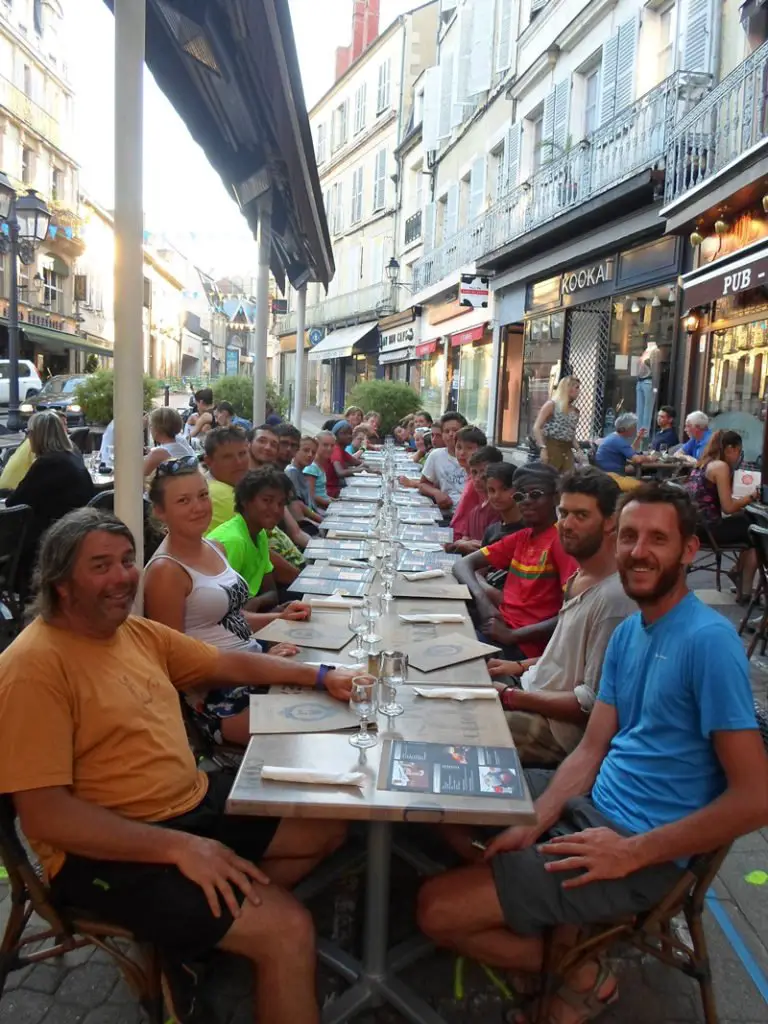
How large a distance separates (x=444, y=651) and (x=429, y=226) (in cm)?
2348

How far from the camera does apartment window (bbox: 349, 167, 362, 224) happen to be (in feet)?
106

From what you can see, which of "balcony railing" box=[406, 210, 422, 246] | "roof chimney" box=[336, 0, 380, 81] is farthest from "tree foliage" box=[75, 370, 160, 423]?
"roof chimney" box=[336, 0, 380, 81]

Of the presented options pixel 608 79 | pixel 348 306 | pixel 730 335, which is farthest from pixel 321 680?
pixel 348 306

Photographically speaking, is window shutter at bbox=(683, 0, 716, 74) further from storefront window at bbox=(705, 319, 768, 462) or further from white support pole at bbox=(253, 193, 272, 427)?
white support pole at bbox=(253, 193, 272, 427)

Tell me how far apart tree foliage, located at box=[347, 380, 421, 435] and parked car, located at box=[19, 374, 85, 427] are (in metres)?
6.21

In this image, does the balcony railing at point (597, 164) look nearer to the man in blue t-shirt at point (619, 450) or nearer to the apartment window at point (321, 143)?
the man in blue t-shirt at point (619, 450)

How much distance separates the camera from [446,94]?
22016 millimetres

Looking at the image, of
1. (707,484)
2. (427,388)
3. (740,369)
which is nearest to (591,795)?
(707,484)

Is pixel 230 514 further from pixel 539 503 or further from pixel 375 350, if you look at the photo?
pixel 375 350

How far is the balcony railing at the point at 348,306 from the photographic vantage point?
29.6 metres

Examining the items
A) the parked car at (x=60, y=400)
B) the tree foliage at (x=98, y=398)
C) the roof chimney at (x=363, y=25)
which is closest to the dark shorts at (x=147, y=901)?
the tree foliage at (x=98, y=398)

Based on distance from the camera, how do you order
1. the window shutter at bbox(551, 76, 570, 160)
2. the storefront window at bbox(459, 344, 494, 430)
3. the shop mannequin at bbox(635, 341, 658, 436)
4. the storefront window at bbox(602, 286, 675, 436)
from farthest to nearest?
the storefront window at bbox(459, 344, 494, 430), the window shutter at bbox(551, 76, 570, 160), the shop mannequin at bbox(635, 341, 658, 436), the storefront window at bbox(602, 286, 675, 436)

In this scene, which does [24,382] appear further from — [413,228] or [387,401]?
[413,228]

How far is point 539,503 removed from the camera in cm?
379
